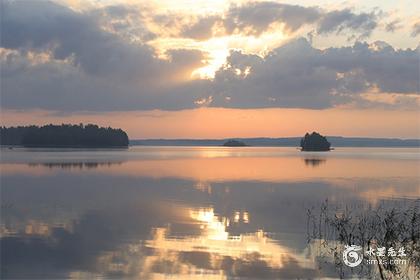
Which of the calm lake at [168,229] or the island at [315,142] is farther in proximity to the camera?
the island at [315,142]

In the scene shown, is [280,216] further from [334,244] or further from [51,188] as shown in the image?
[51,188]

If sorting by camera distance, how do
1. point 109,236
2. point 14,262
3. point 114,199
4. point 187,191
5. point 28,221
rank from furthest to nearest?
point 187,191 < point 114,199 < point 28,221 < point 109,236 < point 14,262

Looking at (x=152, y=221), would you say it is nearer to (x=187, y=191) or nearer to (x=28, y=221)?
(x=28, y=221)

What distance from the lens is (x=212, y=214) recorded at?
83.4ft

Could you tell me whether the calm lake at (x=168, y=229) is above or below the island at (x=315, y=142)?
below

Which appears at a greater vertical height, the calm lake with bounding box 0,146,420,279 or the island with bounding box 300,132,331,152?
the island with bounding box 300,132,331,152

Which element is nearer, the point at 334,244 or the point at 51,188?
the point at 334,244

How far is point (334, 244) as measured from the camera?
1800 centimetres

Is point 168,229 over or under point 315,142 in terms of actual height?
under

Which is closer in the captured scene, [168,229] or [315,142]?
[168,229]

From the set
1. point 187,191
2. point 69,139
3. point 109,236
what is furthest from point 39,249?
point 69,139

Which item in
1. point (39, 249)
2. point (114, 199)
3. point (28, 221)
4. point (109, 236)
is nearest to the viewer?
point (39, 249)

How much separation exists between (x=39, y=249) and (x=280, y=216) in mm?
12434

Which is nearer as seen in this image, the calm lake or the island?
the calm lake
